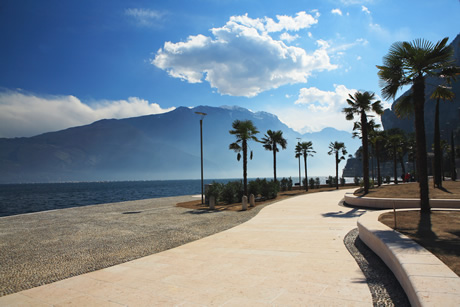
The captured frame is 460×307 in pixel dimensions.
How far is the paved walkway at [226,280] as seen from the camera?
4750 mm

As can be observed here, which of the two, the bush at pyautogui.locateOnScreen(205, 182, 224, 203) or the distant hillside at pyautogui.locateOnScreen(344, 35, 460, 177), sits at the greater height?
the distant hillside at pyautogui.locateOnScreen(344, 35, 460, 177)

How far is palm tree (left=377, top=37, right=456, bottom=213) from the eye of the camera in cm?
1170

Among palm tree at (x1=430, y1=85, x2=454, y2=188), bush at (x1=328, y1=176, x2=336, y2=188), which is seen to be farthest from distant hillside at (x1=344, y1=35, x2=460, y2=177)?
palm tree at (x1=430, y1=85, x2=454, y2=188)

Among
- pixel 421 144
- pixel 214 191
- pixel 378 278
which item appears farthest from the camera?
pixel 214 191

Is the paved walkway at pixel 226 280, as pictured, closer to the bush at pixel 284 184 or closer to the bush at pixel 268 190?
the bush at pixel 268 190

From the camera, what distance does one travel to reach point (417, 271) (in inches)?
175

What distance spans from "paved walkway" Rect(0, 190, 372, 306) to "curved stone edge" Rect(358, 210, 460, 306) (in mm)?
690

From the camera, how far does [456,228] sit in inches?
328

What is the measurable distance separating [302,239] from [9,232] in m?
13.7

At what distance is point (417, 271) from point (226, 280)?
3355 millimetres

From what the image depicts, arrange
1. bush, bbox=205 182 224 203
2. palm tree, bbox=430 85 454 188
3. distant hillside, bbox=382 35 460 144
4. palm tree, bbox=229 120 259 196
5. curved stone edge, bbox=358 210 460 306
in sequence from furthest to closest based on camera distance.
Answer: distant hillside, bbox=382 35 460 144 → bush, bbox=205 182 224 203 → palm tree, bbox=229 120 259 196 → palm tree, bbox=430 85 454 188 → curved stone edge, bbox=358 210 460 306

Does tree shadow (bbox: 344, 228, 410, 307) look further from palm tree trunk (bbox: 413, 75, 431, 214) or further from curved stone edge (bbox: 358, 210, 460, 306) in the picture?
palm tree trunk (bbox: 413, 75, 431, 214)

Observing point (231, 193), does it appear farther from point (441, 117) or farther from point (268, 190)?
point (441, 117)

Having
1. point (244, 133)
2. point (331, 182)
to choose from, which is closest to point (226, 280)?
point (244, 133)
